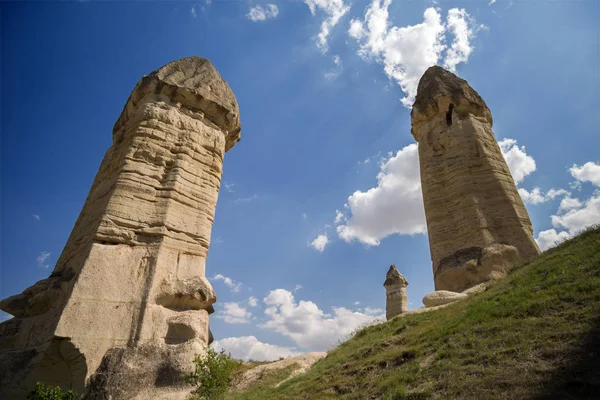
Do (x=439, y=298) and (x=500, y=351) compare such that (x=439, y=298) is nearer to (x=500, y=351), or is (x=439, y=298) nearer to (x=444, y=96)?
(x=500, y=351)

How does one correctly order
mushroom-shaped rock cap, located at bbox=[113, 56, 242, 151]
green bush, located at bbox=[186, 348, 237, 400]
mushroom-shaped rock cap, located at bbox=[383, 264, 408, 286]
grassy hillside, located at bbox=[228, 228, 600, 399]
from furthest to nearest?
mushroom-shaped rock cap, located at bbox=[383, 264, 408, 286] → mushroom-shaped rock cap, located at bbox=[113, 56, 242, 151] → green bush, located at bbox=[186, 348, 237, 400] → grassy hillside, located at bbox=[228, 228, 600, 399]

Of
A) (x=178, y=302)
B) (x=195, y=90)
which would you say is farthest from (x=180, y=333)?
(x=195, y=90)

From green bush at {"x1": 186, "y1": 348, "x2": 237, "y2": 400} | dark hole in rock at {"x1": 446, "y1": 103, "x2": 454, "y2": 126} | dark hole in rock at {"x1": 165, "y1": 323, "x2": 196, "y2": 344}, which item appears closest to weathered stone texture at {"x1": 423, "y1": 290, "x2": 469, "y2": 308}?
green bush at {"x1": 186, "y1": 348, "x2": 237, "y2": 400}

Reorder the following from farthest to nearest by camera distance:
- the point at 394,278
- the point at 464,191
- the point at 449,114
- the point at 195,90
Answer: the point at 394,278 < the point at 449,114 < the point at 464,191 < the point at 195,90

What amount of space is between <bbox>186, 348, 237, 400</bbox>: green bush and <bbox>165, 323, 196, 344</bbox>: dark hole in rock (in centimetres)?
66

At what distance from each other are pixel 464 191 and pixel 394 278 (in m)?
15.5

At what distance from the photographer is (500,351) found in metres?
5.30

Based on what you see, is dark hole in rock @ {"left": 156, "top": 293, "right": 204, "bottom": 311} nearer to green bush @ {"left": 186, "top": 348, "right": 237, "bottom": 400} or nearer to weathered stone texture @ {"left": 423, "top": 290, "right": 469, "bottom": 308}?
green bush @ {"left": 186, "top": 348, "right": 237, "bottom": 400}

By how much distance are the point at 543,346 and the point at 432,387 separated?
163 centimetres

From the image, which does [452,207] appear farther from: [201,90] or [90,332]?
[90,332]

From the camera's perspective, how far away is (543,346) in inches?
198

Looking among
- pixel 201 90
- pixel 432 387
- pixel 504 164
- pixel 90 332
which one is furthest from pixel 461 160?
pixel 90 332

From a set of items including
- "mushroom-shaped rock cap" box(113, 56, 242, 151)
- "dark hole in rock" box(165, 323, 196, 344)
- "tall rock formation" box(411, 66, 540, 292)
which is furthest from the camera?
"tall rock formation" box(411, 66, 540, 292)

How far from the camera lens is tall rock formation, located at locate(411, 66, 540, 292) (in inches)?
509
